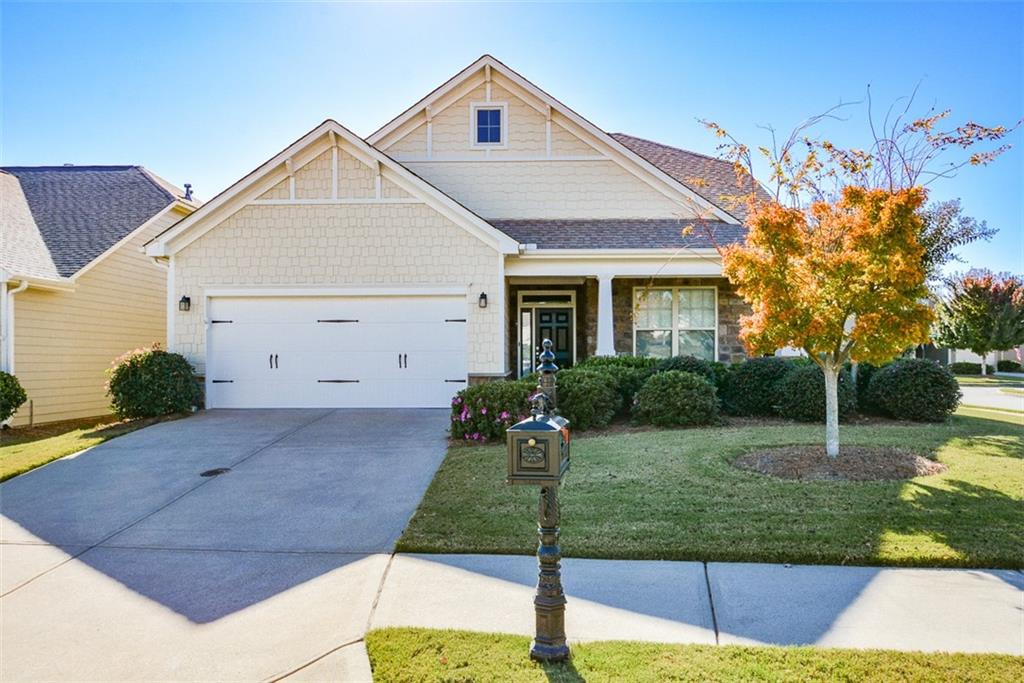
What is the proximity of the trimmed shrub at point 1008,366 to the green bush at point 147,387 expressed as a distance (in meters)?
34.8

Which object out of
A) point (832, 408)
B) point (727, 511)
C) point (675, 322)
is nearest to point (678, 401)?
point (832, 408)

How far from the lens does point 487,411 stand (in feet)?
29.1

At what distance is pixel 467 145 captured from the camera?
559 inches

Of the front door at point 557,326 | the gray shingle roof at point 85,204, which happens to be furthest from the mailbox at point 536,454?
the gray shingle roof at point 85,204

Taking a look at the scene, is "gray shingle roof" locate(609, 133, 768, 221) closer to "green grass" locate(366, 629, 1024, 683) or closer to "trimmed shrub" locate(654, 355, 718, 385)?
"trimmed shrub" locate(654, 355, 718, 385)

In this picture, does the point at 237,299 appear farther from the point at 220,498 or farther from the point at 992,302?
the point at 992,302

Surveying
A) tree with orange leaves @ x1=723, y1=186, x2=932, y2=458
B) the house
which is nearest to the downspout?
the house

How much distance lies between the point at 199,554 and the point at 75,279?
11.0 meters

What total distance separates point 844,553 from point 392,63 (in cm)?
982

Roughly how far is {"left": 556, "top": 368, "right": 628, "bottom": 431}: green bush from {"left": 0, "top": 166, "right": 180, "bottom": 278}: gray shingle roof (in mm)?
10510

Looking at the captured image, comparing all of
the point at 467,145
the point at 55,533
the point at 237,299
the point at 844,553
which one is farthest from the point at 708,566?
the point at 467,145

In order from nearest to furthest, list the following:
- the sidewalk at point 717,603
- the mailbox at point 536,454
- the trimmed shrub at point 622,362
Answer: the mailbox at point 536,454
the sidewalk at point 717,603
the trimmed shrub at point 622,362

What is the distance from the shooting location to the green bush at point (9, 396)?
11172mm

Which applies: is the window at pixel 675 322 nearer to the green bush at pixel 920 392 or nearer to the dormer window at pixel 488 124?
the green bush at pixel 920 392
